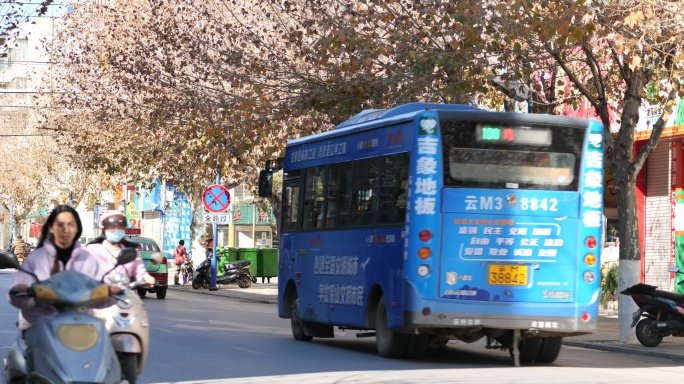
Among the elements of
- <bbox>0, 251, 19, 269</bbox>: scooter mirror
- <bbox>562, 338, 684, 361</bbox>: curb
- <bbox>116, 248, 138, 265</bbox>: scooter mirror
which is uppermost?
<bbox>116, 248, 138, 265</bbox>: scooter mirror

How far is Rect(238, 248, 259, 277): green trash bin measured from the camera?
50844 millimetres

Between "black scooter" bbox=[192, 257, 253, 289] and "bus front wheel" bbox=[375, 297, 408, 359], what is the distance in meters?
27.7

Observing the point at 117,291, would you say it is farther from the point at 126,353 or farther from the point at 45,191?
the point at 45,191

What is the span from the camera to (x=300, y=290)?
71.0 ft

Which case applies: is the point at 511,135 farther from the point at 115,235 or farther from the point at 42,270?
the point at 42,270

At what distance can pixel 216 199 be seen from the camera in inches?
1608

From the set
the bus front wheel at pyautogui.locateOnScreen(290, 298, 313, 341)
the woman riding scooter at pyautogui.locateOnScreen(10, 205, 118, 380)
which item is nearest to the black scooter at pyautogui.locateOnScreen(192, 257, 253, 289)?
the bus front wheel at pyautogui.locateOnScreen(290, 298, 313, 341)

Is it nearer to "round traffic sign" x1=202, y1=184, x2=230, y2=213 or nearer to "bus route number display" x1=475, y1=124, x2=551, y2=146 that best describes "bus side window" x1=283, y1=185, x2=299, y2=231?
"bus route number display" x1=475, y1=124, x2=551, y2=146

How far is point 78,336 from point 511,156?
958 cm

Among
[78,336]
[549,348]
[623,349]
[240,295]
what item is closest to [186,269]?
[240,295]

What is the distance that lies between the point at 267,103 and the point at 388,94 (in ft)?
9.42

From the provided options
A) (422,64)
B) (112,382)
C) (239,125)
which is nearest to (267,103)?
(239,125)

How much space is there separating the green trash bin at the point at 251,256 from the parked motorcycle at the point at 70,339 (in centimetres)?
4182

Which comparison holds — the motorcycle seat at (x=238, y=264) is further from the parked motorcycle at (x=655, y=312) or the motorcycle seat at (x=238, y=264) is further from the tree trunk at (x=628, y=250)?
the parked motorcycle at (x=655, y=312)
